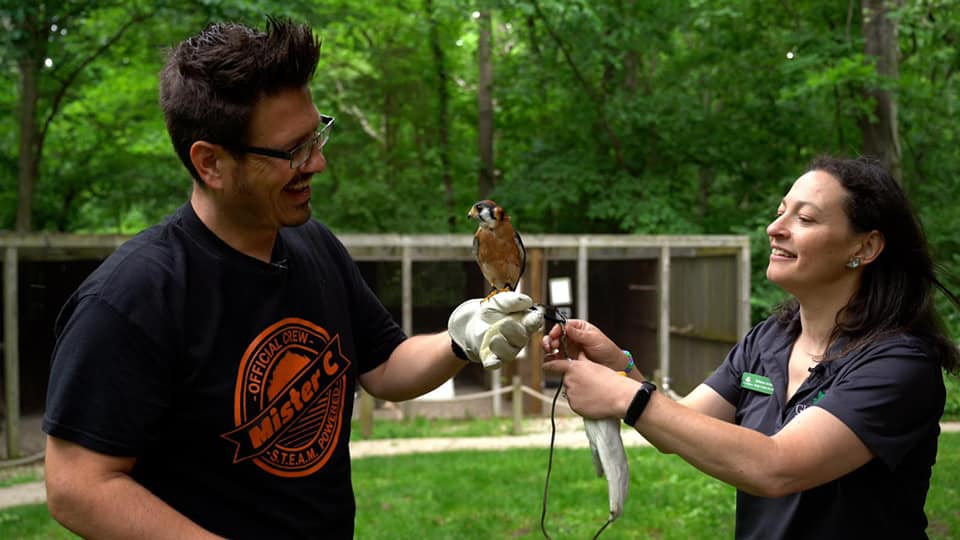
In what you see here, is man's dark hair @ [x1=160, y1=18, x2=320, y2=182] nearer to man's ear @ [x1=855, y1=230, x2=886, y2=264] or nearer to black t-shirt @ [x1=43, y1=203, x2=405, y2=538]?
black t-shirt @ [x1=43, y1=203, x2=405, y2=538]

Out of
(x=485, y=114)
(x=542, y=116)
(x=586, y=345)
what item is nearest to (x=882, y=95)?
(x=542, y=116)

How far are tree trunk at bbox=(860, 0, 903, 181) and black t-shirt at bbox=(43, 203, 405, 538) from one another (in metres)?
10.7

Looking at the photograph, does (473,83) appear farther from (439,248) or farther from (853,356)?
(853,356)

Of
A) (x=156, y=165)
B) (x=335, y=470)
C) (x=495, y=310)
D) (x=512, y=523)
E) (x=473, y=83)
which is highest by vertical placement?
(x=473, y=83)

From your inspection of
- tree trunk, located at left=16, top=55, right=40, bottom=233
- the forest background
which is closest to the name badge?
the forest background

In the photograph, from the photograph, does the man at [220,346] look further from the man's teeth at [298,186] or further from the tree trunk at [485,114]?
the tree trunk at [485,114]

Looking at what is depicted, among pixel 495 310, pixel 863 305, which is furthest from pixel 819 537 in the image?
pixel 495 310

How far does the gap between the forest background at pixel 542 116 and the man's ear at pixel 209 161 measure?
8.99m

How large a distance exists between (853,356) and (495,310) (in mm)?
902

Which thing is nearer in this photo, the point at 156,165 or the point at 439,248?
the point at 439,248

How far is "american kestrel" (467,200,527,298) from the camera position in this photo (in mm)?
2242

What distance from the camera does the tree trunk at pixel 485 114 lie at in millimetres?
15516

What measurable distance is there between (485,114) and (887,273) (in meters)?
14.2

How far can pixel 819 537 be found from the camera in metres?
1.89
